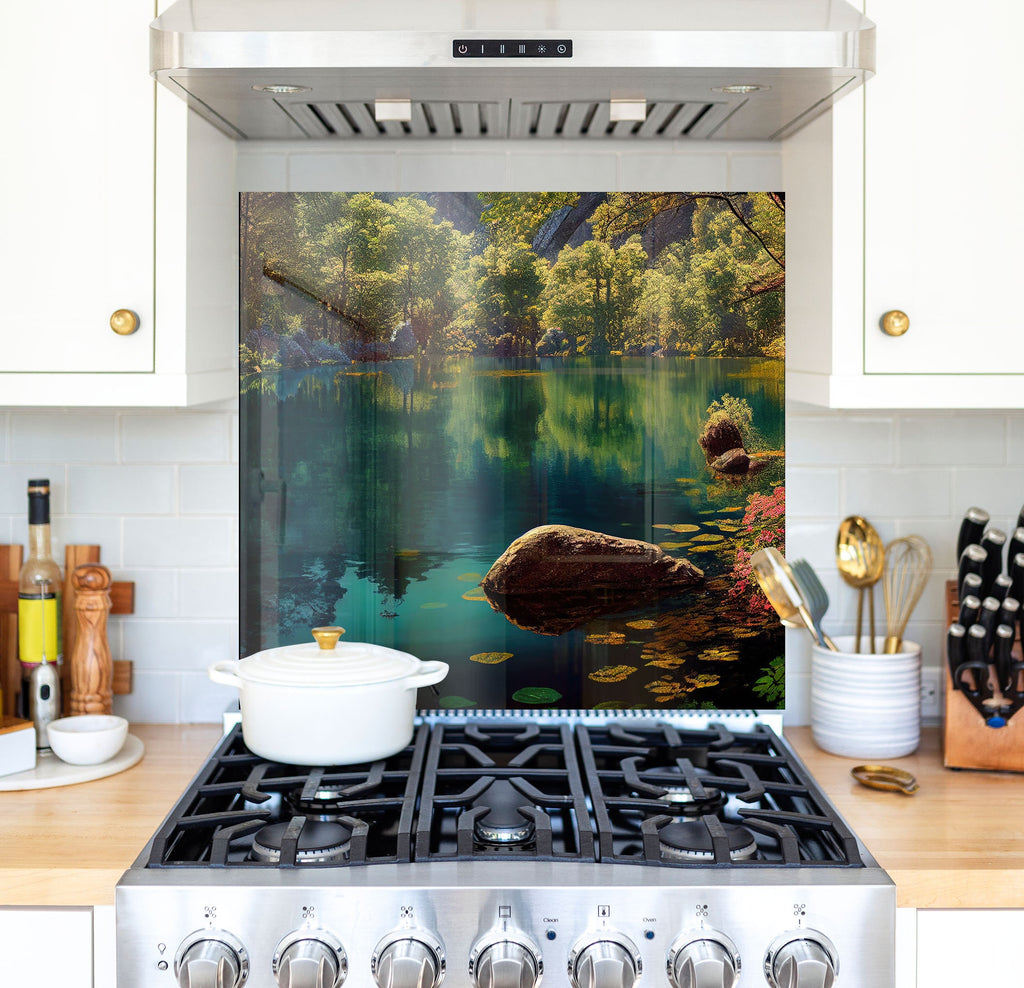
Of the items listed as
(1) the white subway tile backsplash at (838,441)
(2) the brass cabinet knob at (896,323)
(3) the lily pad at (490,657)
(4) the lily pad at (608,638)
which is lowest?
(3) the lily pad at (490,657)

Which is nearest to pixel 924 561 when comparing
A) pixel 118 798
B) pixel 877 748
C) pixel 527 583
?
pixel 877 748

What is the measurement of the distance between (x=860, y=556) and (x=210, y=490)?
126 cm

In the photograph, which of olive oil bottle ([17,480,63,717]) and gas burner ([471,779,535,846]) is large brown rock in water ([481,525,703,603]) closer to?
gas burner ([471,779,535,846])

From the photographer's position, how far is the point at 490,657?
2.22 m

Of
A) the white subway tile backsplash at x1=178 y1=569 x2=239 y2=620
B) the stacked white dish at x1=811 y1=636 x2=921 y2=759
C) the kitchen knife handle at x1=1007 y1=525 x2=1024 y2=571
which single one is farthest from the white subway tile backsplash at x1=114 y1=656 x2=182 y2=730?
the kitchen knife handle at x1=1007 y1=525 x2=1024 y2=571

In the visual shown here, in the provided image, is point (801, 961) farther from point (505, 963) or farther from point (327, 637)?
point (327, 637)

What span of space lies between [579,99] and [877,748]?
1208 millimetres

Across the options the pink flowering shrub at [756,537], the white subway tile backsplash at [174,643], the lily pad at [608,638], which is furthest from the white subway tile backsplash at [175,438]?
the pink flowering shrub at [756,537]

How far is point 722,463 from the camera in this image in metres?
2.21

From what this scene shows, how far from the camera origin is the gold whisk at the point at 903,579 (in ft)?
7.02

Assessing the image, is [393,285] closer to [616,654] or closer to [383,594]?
[383,594]

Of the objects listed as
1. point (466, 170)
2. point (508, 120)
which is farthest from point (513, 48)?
point (466, 170)

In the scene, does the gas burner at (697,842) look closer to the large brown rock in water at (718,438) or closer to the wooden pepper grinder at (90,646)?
the large brown rock in water at (718,438)

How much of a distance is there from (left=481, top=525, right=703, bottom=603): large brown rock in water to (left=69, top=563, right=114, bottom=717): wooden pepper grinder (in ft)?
2.34
